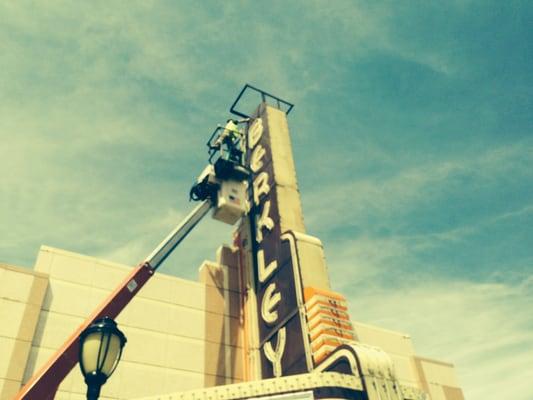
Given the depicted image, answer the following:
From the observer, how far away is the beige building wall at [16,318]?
1504 cm

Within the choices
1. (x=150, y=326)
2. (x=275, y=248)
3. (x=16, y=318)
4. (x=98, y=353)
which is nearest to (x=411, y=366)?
(x=275, y=248)

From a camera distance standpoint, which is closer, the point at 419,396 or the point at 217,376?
the point at 419,396

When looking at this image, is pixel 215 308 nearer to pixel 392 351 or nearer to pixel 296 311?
pixel 296 311

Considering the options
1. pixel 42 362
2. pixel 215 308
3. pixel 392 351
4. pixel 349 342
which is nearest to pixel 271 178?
pixel 215 308

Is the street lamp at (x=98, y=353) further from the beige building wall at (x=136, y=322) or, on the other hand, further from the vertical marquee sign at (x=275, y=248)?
the beige building wall at (x=136, y=322)

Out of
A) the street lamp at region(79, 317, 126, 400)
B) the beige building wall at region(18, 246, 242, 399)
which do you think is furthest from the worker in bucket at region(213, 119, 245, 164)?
the street lamp at region(79, 317, 126, 400)

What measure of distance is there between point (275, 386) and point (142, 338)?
324 inches

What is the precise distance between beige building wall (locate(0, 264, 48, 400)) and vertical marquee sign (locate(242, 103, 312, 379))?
8.02m

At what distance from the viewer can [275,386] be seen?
1175 cm

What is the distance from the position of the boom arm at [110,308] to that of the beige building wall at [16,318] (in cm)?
171

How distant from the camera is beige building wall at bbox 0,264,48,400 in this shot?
15.0 metres

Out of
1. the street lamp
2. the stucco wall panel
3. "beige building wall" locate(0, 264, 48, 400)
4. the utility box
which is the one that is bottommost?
the street lamp

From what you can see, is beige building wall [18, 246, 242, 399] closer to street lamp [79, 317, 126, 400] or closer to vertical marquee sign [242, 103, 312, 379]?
vertical marquee sign [242, 103, 312, 379]

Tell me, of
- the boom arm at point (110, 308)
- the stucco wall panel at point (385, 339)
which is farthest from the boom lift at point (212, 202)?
the stucco wall panel at point (385, 339)
